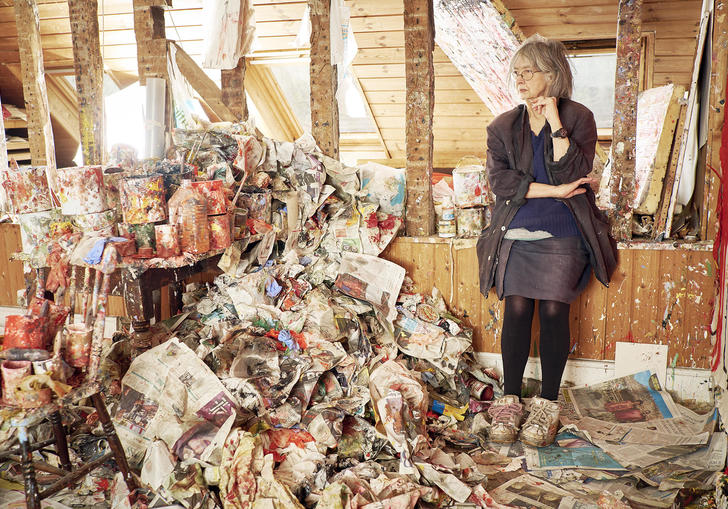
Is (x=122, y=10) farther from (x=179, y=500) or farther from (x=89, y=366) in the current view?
(x=179, y=500)

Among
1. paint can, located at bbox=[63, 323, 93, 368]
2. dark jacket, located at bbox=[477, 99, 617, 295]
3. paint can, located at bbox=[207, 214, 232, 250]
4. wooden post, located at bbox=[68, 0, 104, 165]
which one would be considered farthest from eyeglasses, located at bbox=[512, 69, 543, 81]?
wooden post, located at bbox=[68, 0, 104, 165]

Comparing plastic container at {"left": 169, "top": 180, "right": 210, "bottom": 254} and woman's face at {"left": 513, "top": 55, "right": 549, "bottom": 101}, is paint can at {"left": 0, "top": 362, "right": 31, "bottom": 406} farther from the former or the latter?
woman's face at {"left": 513, "top": 55, "right": 549, "bottom": 101}

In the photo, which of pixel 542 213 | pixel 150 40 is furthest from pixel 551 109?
pixel 150 40

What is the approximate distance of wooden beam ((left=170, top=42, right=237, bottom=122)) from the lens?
3.16 m

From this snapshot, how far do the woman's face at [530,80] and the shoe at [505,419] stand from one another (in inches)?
45.9

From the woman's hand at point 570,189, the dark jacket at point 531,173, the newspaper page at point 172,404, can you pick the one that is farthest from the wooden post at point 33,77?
the woman's hand at point 570,189

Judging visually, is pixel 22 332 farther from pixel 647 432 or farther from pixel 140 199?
pixel 647 432

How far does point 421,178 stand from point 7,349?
175cm

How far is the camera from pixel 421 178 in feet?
9.09

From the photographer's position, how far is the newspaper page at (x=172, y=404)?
1.98 m

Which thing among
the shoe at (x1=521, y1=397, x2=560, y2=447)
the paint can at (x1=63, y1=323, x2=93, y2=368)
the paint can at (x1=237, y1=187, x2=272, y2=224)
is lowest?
the shoe at (x1=521, y1=397, x2=560, y2=447)

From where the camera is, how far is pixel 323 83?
280cm

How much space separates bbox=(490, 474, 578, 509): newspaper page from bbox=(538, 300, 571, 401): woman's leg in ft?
1.41

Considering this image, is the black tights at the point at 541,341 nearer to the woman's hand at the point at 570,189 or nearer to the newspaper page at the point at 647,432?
the newspaper page at the point at 647,432
